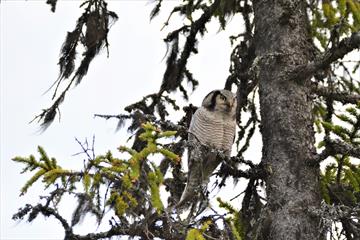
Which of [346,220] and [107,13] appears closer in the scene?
[346,220]

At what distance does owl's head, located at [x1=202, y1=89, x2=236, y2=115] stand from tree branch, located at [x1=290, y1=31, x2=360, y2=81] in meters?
1.07

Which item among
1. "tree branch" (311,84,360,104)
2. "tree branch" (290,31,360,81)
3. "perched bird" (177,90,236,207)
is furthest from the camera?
"perched bird" (177,90,236,207)

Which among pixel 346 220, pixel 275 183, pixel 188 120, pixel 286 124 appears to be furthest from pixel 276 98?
pixel 188 120

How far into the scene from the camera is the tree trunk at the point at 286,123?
4.38 meters

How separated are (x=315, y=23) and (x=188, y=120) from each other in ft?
5.32

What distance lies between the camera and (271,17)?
5.39m

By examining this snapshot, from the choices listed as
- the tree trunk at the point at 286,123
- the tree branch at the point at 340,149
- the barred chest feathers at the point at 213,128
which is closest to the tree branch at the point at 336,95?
the tree trunk at the point at 286,123

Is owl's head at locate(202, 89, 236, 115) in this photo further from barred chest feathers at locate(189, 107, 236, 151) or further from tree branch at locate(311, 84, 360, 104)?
tree branch at locate(311, 84, 360, 104)

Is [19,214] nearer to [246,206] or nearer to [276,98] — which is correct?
[246,206]

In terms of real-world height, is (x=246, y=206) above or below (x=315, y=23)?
below

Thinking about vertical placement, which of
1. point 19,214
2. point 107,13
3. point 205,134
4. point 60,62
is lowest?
point 19,214

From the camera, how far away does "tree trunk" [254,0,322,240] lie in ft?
14.4

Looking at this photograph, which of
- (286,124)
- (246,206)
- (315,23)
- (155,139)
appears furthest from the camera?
(315,23)

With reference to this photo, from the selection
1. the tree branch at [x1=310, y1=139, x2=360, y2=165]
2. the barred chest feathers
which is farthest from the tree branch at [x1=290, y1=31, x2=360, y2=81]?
the barred chest feathers
